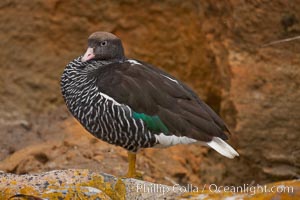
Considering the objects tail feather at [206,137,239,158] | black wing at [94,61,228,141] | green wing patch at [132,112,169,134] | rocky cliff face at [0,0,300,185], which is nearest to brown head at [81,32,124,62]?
black wing at [94,61,228,141]

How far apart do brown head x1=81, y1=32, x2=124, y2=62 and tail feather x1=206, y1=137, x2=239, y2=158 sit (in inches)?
48.9

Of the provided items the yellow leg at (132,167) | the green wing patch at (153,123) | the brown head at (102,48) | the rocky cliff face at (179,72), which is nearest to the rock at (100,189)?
the green wing patch at (153,123)

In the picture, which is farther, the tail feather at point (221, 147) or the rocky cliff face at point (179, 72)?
the rocky cliff face at point (179, 72)

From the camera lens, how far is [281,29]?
854cm

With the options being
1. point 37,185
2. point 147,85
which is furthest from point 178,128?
point 37,185

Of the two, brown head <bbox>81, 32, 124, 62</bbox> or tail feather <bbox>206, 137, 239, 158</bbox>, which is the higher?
brown head <bbox>81, 32, 124, 62</bbox>

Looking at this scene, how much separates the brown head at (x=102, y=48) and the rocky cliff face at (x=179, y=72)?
138 centimetres

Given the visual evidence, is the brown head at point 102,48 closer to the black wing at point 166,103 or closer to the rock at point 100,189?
the black wing at point 166,103

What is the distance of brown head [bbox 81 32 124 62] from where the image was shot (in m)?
7.84

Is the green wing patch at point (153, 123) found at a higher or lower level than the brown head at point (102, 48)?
lower

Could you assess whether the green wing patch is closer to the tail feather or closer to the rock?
the tail feather

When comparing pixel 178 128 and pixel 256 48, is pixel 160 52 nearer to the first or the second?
pixel 256 48

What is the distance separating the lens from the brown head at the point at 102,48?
7.84m

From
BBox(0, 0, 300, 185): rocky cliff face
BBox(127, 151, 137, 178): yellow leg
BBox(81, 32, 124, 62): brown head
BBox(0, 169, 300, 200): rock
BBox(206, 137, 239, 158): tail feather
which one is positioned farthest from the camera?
BBox(0, 0, 300, 185): rocky cliff face
